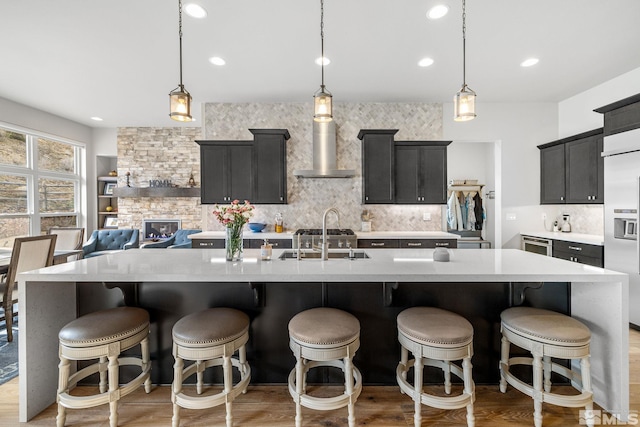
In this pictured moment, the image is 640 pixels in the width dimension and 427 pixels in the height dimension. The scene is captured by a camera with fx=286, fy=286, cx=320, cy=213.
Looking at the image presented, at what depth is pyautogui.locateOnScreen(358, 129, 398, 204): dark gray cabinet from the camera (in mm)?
4312

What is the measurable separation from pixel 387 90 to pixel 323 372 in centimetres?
374

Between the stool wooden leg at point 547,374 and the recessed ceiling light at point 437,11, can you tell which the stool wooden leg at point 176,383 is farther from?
the recessed ceiling light at point 437,11

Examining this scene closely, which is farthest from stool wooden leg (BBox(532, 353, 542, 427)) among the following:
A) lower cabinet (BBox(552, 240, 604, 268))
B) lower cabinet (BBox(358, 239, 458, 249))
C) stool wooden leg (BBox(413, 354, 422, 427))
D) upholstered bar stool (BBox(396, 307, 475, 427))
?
lower cabinet (BBox(552, 240, 604, 268))

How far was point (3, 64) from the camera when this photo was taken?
138 inches

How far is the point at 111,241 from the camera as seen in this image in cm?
551

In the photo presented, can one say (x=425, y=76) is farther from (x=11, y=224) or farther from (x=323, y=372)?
(x=11, y=224)

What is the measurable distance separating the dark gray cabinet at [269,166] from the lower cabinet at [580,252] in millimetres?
3863

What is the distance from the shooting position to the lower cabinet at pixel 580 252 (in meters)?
3.34

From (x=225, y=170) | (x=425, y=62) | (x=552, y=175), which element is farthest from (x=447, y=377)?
(x=552, y=175)

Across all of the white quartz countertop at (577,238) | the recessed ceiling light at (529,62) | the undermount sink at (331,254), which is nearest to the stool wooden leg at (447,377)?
the undermount sink at (331,254)

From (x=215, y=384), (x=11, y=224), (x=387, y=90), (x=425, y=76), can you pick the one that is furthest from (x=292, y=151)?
(x=11, y=224)

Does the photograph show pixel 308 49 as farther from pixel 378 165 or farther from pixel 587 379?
pixel 587 379

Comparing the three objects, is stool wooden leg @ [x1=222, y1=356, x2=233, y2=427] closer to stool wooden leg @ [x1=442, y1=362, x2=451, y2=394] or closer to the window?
stool wooden leg @ [x1=442, y1=362, x2=451, y2=394]

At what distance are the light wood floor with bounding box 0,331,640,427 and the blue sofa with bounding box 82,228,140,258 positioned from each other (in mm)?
3848
